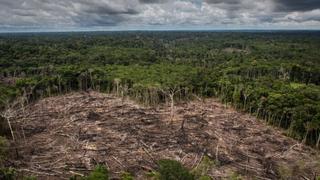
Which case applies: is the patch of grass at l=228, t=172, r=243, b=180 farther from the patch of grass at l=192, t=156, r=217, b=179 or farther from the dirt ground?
the patch of grass at l=192, t=156, r=217, b=179

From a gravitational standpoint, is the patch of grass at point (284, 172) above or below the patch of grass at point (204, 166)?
below

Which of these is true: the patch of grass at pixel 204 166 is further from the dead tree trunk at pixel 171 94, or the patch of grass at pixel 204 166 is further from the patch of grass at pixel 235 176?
the dead tree trunk at pixel 171 94

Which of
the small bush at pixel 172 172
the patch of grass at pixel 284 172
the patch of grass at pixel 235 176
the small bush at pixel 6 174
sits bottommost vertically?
the patch of grass at pixel 284 172

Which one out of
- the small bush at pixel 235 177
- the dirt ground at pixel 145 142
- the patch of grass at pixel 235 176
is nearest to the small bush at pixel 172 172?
the small bush at pixel 235 177

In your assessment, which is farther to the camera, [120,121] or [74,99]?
[74,99]

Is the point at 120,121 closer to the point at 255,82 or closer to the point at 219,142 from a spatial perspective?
the point at 219,142

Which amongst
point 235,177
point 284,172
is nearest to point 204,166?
point 235,177

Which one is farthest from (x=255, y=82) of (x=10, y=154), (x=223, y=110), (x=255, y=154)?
(x=10, y=154)

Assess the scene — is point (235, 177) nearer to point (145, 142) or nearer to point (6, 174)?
point (145, 142)
